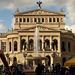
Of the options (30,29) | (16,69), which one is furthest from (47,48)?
(16,69)

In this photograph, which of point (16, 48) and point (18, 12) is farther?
point (18, 12)

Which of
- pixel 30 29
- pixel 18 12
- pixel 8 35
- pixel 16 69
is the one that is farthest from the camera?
pixel 18 12

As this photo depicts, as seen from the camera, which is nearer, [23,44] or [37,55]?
[37,55]

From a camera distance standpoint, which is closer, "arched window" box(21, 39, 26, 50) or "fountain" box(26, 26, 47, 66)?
"fountain" box(26, 26, 47, 66)

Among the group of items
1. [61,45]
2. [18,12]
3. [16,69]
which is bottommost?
[16,69]

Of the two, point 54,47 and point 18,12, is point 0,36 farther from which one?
point 54,47

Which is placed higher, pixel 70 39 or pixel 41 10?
pixel 41 10

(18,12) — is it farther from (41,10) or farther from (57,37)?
(57,37)

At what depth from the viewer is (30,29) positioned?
72.9 m

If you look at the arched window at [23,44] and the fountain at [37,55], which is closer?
the fountain at [37,55]

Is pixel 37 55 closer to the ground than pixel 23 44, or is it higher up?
closer to the ground

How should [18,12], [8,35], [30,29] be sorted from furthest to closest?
[18,12] < [8,35] < [30,29]

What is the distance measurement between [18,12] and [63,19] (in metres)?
17.1

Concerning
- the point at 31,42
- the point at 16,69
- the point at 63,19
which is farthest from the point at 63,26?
the point at 16,69
